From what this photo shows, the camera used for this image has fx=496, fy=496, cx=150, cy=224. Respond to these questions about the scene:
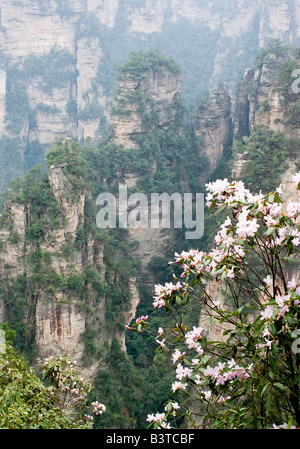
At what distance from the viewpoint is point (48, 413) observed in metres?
3.77

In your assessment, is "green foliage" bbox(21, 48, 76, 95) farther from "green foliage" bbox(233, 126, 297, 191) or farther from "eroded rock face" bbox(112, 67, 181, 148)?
"green foliage" bbox(233, 126, 297, 191)

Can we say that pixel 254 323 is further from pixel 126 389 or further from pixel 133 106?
pixel 133 106

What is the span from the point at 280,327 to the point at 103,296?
490 inches

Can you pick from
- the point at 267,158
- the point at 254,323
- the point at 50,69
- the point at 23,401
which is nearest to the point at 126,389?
the point at 267,158

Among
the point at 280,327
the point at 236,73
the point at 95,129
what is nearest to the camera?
the point at 280,327

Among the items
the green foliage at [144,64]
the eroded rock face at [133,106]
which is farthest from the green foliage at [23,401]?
the green foliage at [144,64]

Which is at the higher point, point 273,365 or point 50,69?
point 50,69

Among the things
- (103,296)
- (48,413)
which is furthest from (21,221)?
(48,413)

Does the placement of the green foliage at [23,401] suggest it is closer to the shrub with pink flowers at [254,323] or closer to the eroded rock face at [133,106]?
the shrub with pink flowers at [254,323]

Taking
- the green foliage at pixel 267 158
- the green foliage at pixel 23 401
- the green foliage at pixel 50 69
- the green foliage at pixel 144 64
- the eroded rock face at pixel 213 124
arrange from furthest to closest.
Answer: the green foliage at pixel 50 69 → the eroded rock face at pixel 213 124 → the green foliage at pixel 144 64 → the green foliage at pixel 267 158 → the green foliage at pixel 23 401

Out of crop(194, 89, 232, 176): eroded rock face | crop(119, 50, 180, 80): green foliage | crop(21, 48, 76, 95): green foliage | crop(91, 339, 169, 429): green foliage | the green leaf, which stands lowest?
crop(91, 339, 169, 429): green foliage

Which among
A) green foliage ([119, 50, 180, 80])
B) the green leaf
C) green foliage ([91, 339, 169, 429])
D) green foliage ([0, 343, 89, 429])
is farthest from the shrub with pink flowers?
green foliage ([119, 50, 180, 80])

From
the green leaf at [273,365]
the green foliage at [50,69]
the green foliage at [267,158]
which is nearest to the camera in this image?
the green leaf at [273,365]
